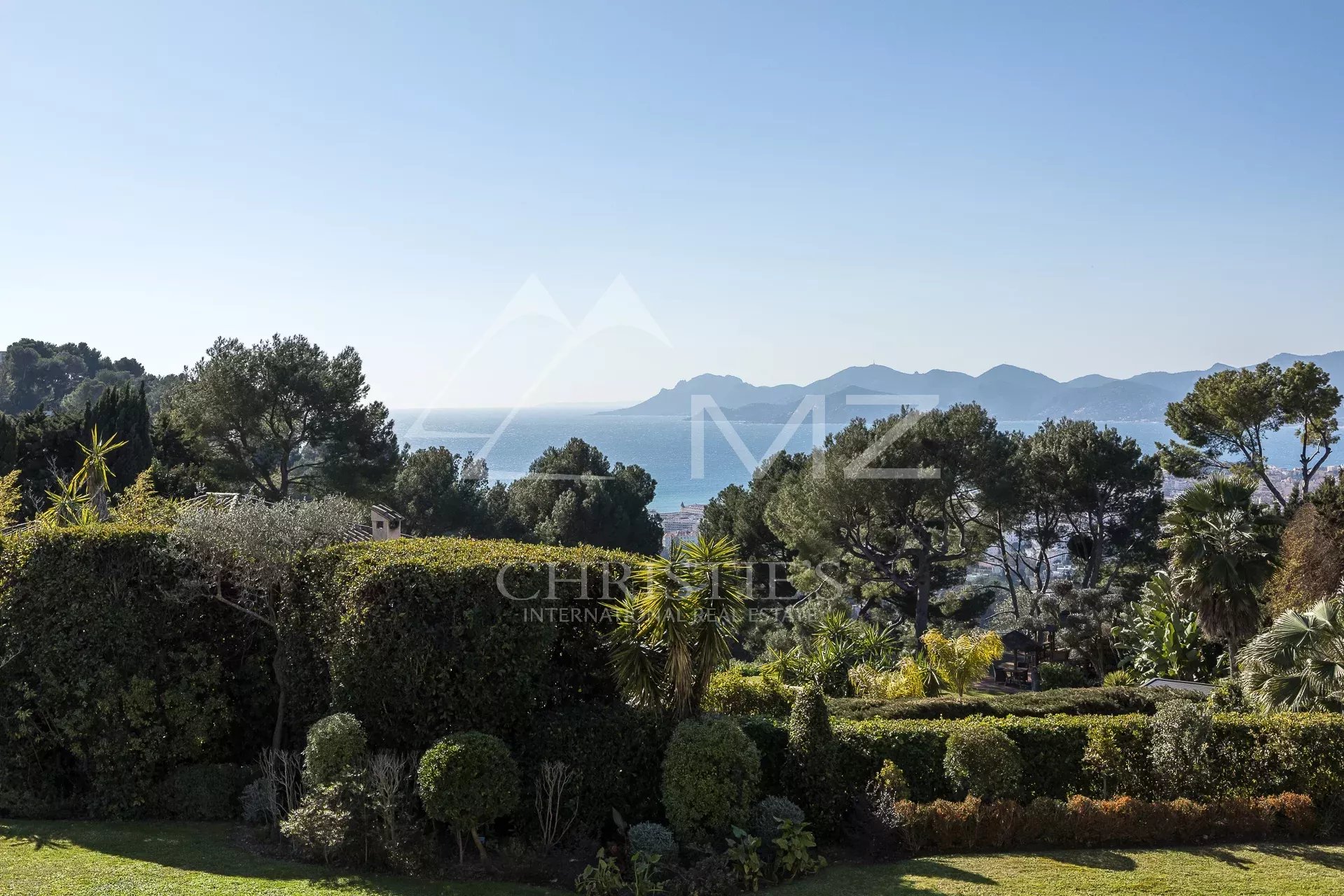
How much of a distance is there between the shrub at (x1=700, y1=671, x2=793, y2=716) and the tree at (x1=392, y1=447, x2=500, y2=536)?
1031 inches

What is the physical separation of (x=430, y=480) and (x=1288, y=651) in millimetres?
31531

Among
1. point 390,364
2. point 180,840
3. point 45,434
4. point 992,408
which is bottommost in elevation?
point 180,840

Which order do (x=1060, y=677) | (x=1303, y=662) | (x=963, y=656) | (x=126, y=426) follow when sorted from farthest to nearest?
(x=126, y=426) < (x=1060, y=677) < (x=963, y=656) < (x=1303, y=662)

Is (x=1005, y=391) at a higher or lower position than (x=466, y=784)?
higher

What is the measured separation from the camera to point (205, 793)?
919cm

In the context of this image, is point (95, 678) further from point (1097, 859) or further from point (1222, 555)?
point (1222, 555)

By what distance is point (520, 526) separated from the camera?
127ft

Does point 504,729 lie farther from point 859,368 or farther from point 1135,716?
point 859,368

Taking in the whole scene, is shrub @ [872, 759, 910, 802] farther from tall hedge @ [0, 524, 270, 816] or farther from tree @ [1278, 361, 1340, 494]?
tree @ [1278, 361, 1340, 494]

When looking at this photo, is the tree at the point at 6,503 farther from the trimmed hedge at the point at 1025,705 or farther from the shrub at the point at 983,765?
the shrub at the point at 983,765

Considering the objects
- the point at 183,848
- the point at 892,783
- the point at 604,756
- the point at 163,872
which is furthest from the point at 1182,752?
the point at 183,848

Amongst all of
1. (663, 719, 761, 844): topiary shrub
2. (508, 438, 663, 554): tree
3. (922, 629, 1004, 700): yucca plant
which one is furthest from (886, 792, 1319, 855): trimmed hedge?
(508, 438, 663, 554): tree

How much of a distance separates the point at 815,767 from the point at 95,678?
7.21 metres

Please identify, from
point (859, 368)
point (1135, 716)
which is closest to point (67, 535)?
point (1135, 716)
